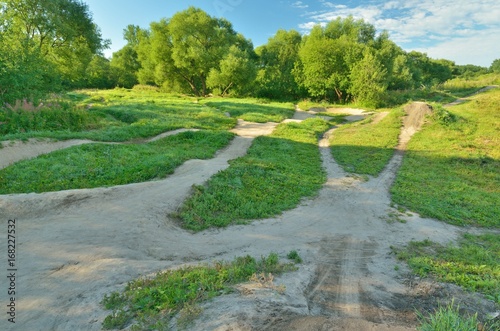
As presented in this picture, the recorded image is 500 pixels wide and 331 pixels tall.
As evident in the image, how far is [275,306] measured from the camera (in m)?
3.82

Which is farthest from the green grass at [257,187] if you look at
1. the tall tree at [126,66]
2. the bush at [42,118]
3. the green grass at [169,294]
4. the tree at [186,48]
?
the tall tree at [126,66]

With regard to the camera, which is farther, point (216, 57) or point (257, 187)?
point (216, 57)

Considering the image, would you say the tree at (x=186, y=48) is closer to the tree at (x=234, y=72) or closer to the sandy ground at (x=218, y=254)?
the tree at (x=234, y=72)

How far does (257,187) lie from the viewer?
10703 mm

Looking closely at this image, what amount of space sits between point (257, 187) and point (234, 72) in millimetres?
34596

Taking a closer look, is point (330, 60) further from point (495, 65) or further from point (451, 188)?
point (495, 65)

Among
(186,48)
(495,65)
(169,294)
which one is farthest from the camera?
(495,65)

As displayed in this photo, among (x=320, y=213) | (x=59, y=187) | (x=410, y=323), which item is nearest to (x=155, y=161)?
(x=59, y=187)

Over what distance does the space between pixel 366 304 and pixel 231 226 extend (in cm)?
423

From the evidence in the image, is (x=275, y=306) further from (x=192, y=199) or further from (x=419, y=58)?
(x=419, y=58)

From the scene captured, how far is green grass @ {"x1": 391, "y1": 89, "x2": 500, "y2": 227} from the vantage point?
10.3 metres

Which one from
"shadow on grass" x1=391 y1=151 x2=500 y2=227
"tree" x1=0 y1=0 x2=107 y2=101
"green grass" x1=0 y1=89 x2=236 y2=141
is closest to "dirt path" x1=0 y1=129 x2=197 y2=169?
"green grass" x1=0 y1=89 x2=236 y2=141

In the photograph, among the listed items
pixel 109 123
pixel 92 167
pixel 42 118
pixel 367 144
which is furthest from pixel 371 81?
pixel 92 167

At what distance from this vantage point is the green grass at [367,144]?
14.9 meters
